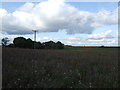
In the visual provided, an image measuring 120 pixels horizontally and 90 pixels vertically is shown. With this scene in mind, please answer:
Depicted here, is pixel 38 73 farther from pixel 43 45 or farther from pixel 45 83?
pixel 43 45

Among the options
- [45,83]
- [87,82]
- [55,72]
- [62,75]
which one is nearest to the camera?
[45,83]

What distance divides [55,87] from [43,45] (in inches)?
573

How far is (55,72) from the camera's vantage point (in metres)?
3.97

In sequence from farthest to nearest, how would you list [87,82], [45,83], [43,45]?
[43,45] → [87,82] → [45,83]

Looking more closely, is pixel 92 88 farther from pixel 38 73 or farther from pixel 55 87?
pixel 38 73

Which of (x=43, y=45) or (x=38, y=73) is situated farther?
(x=43, y=45)

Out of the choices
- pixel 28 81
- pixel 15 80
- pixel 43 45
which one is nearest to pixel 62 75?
pixel 28 81

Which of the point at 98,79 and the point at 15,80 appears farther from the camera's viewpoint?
the point at 98,79

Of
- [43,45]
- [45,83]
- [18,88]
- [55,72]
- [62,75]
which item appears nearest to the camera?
[18,88]

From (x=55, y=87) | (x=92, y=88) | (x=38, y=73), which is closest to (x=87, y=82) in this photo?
(x=92, y=88)

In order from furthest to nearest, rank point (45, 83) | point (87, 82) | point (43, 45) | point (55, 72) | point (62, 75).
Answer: point (43, 45) → point (55, 72) → point (62, 75) → point (87, 82) → point (45, 83)

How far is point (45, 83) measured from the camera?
309 centimetres

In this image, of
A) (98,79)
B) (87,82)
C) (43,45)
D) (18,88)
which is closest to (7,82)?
(18,88)

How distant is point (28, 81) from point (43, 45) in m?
14.2
